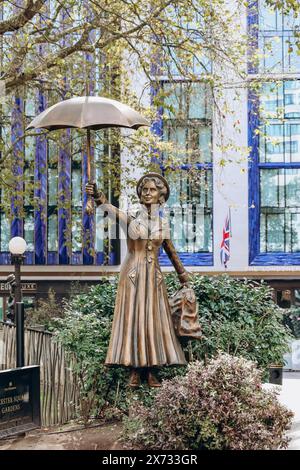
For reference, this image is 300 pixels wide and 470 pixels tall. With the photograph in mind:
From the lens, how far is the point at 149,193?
8477mm

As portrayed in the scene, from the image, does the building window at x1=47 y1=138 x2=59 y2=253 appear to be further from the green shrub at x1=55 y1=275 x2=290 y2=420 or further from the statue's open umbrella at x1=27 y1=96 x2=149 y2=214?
the statue's open umbrella at x1=27 y1=96 x2=149 y2=214

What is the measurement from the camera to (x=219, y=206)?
2747 centimetres

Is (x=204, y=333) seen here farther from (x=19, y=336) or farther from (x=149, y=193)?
(x=19, y=336)

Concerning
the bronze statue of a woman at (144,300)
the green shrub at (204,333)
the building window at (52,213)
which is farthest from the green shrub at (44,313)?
the bronze statue of a woman at (144,300)

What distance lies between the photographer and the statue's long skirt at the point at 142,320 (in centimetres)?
811

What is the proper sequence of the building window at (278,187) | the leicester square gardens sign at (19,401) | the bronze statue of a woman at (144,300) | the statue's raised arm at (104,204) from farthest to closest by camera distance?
the building window at (278,187) < the leicester square gardens sign at (19,401) < the bronze statue of a woman at (144,300) < the statue's raised arm at (104,204)

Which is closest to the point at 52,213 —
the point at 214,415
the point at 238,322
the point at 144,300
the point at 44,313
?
the point at 44,313

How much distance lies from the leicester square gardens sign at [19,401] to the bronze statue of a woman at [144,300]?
113 centimetres

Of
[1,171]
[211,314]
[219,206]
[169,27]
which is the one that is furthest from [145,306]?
[219,206]

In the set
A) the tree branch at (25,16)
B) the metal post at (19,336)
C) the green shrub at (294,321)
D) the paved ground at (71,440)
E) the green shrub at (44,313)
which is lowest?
the green shrub at (294,321)

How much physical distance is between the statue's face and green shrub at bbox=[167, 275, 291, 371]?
1921 mm

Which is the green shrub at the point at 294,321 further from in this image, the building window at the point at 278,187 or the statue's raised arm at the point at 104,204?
the statue's raised arm at the point at 104,204

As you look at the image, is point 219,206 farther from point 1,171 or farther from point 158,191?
point 158,191
